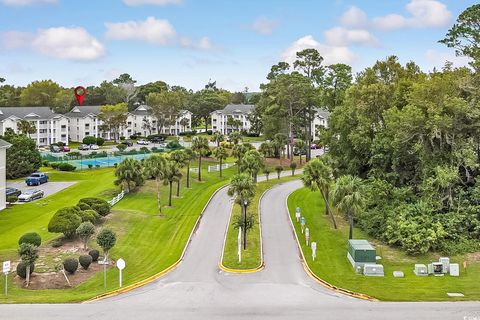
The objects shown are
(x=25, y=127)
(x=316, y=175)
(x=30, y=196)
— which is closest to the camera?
(x=316, y=175)

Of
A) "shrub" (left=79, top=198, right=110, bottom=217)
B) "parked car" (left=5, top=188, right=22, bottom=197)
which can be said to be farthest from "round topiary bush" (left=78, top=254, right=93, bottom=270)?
"parked car" (left=5, top=188, right=22, bottom=197)

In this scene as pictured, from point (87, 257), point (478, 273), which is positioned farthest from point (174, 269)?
point (478, 273)

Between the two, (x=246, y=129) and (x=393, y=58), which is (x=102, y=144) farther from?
(x=393, y=58)

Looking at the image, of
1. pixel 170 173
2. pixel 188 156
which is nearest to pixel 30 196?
pixel 170 173

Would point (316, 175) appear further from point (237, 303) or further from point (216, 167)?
point (216, 167)

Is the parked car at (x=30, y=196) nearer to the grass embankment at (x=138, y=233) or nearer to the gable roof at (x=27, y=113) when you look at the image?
the grass embankment at (x=138, y=233)

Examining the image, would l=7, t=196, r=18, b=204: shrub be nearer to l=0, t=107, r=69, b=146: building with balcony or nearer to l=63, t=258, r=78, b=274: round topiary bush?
l=63, t=258, r=78, b=274: round topiary bush
